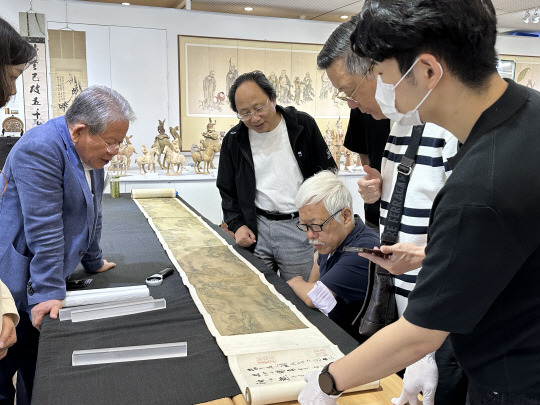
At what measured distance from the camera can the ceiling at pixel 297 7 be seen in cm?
496

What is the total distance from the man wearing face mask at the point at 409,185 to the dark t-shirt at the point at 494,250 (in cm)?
33

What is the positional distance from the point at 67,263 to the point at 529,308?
1491 mm

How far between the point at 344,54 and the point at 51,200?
1.11 meters

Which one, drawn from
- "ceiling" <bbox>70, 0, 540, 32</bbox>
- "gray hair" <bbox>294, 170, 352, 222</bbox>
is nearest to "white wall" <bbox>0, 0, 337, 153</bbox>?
"ceiling" <bbox>70, 0, 540, 32</bbox>

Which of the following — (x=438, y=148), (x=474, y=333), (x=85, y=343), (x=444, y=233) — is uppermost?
(x=438, y=148)

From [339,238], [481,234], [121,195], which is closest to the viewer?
[481,234]

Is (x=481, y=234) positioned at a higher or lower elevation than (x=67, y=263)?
higher

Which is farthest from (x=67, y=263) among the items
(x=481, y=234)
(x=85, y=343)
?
(x=481, y=234)

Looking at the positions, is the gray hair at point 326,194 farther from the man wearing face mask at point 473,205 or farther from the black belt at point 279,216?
the man wearing face mask at point 473,205

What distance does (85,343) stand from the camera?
1.33 meters

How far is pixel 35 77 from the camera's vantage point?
473cm

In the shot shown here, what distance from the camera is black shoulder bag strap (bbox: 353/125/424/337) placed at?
1.45 m

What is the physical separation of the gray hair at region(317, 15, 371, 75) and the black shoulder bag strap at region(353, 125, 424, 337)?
278 millimetres

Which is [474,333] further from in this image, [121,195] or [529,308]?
[121,195]
